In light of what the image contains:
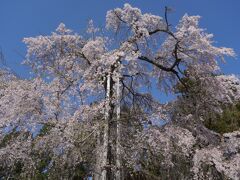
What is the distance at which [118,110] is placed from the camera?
9.08 m

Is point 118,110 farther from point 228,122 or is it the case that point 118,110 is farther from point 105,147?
point 228,122

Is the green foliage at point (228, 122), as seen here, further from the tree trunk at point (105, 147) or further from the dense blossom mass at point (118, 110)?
the tree trunk at point (105, 147)

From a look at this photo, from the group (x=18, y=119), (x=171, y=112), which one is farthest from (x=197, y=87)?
(x=18, y=119)

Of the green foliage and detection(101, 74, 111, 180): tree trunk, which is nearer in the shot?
detection(101, 74, 111, 180): tree trunk

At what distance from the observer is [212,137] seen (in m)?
9.86

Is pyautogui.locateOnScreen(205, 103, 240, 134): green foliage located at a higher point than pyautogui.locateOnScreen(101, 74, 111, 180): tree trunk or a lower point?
higher

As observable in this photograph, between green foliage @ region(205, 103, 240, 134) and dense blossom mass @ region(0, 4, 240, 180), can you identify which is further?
green foliage @ region(205, 103, 240, 134)

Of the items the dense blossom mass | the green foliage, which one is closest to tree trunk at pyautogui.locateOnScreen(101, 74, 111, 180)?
the dense blossom mass

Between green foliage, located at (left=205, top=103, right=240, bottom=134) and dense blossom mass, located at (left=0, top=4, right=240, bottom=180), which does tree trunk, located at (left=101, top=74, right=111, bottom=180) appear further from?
green foliage, located at (left=205, top=103, right=240, bottom=134)

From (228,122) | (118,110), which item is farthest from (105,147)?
(228,122)

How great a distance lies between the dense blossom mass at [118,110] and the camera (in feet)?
28.6

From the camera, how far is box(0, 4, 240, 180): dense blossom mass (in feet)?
28.6

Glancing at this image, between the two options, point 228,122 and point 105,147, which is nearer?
point 105,147

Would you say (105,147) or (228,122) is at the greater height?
(228,122)
